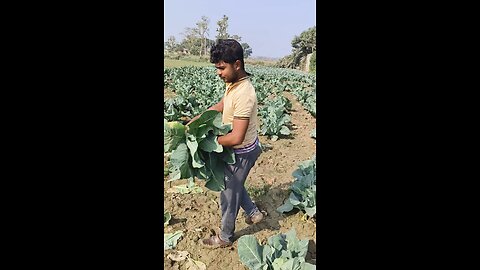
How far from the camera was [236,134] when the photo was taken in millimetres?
1878

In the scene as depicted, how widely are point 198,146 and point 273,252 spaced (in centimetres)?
64

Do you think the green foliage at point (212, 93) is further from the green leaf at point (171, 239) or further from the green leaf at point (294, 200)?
the green leaf at point (294, 200)

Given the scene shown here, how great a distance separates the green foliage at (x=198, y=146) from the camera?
184 centimetres

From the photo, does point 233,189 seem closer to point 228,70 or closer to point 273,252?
point 273,252

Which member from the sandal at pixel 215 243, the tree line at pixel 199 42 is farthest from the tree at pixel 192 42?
the sandal at pixel 215 243

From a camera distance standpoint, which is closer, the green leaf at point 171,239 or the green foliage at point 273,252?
the green foliage at point 273,252

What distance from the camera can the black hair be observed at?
1.76 m

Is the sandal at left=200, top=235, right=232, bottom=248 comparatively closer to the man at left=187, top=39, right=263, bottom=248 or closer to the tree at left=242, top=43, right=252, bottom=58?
the man at left=187, top=39, right=263, bottom=248

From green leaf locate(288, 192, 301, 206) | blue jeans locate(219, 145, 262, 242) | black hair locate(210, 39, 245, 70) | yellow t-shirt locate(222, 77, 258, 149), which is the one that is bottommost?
green leaf locate(288, 192, 301, 206)

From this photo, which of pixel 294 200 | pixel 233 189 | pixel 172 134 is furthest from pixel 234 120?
pixel 294 200

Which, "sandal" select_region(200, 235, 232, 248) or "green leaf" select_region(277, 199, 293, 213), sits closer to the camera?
"sandal" select_region(200, 235, 232, 248)

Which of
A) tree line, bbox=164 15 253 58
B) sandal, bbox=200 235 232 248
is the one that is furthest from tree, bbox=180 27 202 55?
sandal, bbox=200 235 232 248

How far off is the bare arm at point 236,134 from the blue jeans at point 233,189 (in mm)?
122

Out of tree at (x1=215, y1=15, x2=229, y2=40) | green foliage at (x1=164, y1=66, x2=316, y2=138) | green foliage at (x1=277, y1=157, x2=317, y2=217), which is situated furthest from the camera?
green foliage at (x1=164, y1=66, x2=316, y2=138)
